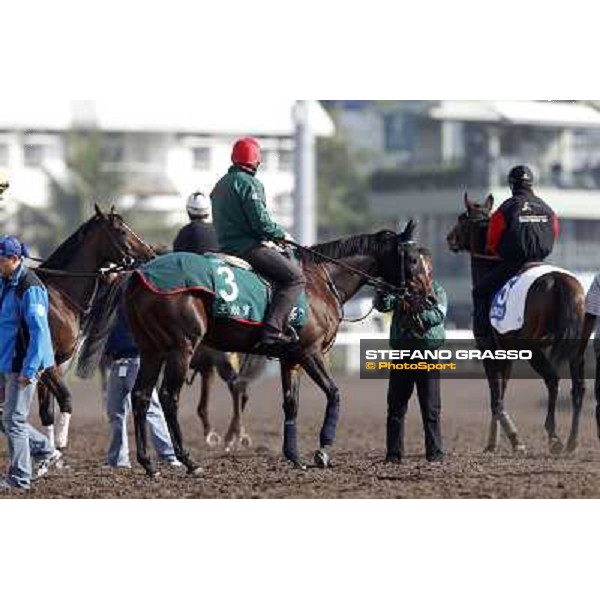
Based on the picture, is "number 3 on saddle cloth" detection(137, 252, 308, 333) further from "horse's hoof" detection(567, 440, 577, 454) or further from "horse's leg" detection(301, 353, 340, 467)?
"horse's hoof" detection(567, 440, 577, 454)

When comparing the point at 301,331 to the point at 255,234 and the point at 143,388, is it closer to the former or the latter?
the point at 255,234

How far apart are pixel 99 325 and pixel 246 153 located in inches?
74.2

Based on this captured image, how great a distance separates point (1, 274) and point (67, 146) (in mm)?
26205

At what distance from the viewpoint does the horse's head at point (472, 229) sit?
13.6 m

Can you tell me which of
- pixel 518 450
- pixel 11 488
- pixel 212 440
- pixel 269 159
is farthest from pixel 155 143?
pixel 11 488

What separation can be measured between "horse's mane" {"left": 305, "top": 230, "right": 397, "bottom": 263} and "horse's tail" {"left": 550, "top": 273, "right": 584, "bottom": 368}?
152 cm

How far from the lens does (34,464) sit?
11922 millimetres

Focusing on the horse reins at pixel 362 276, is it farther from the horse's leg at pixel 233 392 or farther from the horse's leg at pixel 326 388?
the horse's leg at pixel 233 392

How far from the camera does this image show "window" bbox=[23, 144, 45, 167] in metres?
34.7

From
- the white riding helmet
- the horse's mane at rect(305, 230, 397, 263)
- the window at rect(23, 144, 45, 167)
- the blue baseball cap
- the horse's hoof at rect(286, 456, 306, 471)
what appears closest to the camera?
the blue baseball cap

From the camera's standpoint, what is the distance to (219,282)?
11.2m

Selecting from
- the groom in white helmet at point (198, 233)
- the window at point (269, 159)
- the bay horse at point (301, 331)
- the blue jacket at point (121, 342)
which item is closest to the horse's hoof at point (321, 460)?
the bay horse at point (301, 331)

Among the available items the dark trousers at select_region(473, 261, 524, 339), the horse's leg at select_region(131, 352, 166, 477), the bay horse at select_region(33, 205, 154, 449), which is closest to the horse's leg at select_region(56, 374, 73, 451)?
the bay horse at select_region(33, 205, 154, 449)

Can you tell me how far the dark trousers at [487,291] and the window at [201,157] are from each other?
15767 millimetres
